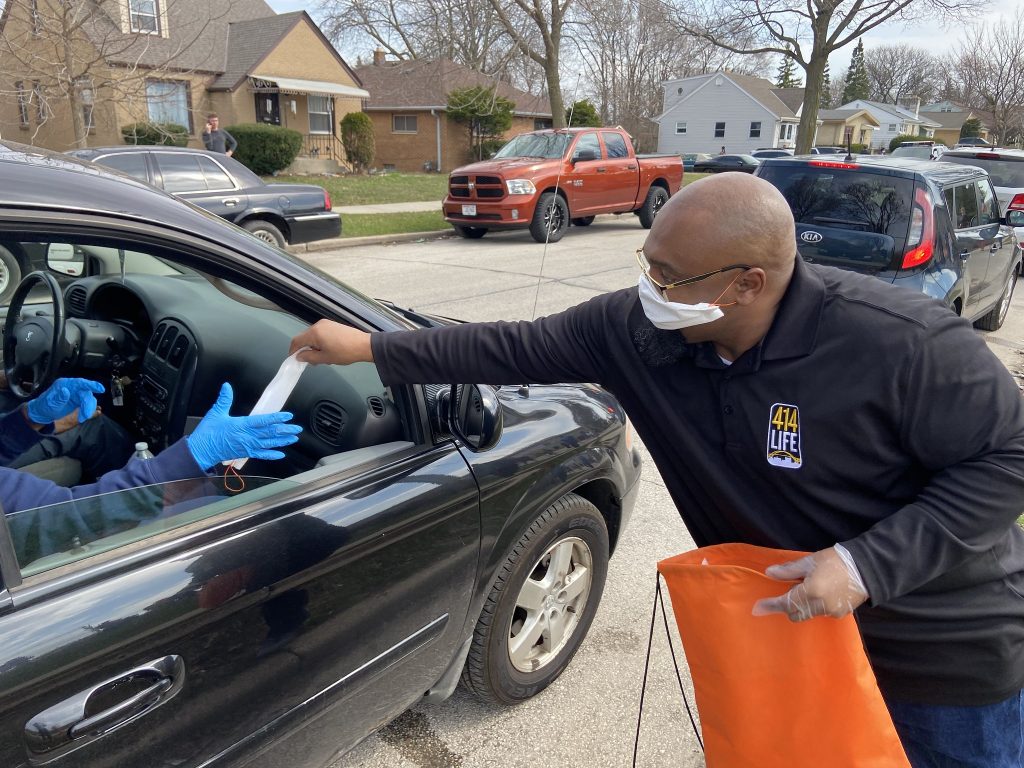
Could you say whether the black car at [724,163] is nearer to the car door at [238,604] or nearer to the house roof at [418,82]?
the house roof at [418,82]

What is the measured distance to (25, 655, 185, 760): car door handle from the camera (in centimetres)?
127

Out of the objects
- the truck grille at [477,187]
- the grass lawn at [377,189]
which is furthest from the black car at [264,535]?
the grass lawn at [377,189]

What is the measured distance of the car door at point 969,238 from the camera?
6051mm

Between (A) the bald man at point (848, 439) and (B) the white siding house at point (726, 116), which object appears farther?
(B) the white siding house at point (726, 116)

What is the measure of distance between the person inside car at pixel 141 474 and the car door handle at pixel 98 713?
0.29 metres

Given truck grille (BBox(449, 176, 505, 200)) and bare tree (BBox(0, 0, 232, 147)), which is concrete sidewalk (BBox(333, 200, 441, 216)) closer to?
truck grille (BBox(449, 176, 505, 200))

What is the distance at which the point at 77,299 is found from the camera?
3016 millimetres

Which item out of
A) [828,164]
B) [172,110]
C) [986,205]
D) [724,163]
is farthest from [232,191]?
[724,163]

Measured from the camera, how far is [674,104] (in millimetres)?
59156

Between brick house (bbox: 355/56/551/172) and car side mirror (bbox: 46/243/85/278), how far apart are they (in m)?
31.4

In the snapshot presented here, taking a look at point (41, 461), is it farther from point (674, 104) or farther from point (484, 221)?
point (674, 104)

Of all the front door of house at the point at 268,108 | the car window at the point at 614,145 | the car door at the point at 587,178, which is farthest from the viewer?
the front door of house at the point at 268,108

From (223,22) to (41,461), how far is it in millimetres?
32274

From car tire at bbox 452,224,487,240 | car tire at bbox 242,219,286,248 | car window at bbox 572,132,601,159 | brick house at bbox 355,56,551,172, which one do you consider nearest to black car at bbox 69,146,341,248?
car tire at bbox 242,219,286,248
